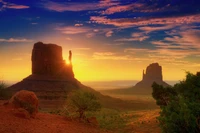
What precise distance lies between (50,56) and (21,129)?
3198 inches

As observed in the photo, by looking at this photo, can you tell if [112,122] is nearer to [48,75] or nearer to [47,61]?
[48,75]

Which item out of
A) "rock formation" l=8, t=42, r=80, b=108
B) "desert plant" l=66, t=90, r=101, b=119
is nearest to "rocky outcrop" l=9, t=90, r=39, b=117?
"desert plant" l=66, t=90, r=101, b=119

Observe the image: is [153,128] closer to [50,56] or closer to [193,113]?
[193,113]

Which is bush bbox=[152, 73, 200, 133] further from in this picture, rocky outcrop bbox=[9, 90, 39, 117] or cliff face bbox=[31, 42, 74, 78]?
cliff face bbox=[31, 42, 74, 78]

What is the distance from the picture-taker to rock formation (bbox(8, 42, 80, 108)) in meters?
85.1

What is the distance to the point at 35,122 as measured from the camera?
24828 mm

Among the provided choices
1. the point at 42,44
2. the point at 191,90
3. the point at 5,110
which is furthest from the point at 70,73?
the point at 191,90

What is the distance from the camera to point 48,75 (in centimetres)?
9719

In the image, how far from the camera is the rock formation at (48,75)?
85125 mm

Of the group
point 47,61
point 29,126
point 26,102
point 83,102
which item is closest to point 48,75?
point 47,61

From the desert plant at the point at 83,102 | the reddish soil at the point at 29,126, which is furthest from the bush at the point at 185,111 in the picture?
the desert plant at the point at 83,102

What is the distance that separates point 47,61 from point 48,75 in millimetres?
6137

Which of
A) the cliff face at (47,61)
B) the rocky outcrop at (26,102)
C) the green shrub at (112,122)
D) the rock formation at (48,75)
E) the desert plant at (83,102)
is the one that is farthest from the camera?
the cliff face at (47,61)

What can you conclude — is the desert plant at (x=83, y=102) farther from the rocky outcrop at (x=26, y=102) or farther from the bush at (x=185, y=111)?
the bush at (x=185, y=111)
